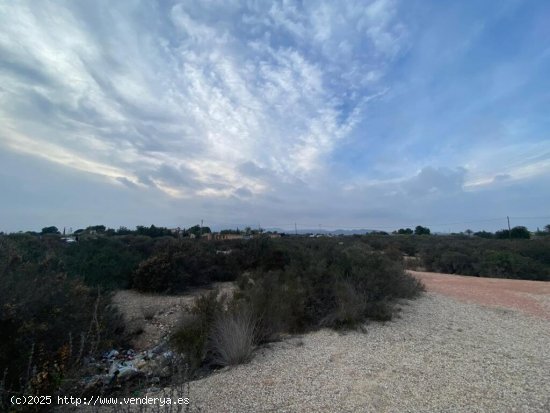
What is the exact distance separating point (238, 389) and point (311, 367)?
1287mm

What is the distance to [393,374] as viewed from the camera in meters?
5.04

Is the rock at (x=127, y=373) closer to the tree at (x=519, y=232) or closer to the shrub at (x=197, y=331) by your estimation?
the shrub at (x=197, y=331)

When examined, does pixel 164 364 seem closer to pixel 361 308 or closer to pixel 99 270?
pixel 361 308

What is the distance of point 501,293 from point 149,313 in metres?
11.9

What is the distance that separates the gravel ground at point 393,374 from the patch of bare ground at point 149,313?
3406 mm

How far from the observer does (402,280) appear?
36.3 ft

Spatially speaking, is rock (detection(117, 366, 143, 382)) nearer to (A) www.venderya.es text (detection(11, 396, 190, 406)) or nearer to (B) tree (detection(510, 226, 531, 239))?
(A) www.venderya.es text (detection(11, 396, 190, 406))

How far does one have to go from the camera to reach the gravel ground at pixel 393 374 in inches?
165

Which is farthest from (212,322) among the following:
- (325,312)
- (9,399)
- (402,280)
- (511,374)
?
(402,280)

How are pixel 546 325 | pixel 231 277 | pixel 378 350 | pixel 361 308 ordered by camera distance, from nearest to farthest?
pixel 378 350
pixel 361 308
pixel 546 325
pixel 231 277

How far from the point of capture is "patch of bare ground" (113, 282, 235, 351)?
816 centimetres

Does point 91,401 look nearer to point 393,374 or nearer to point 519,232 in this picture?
point 393,374

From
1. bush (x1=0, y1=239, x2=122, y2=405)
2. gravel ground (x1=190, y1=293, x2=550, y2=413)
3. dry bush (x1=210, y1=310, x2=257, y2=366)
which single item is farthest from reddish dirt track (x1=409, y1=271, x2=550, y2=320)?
bush (x1=0, y1=239, x2=122, y2=405)

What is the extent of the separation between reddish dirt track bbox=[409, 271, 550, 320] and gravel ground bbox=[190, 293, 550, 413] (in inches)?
114
